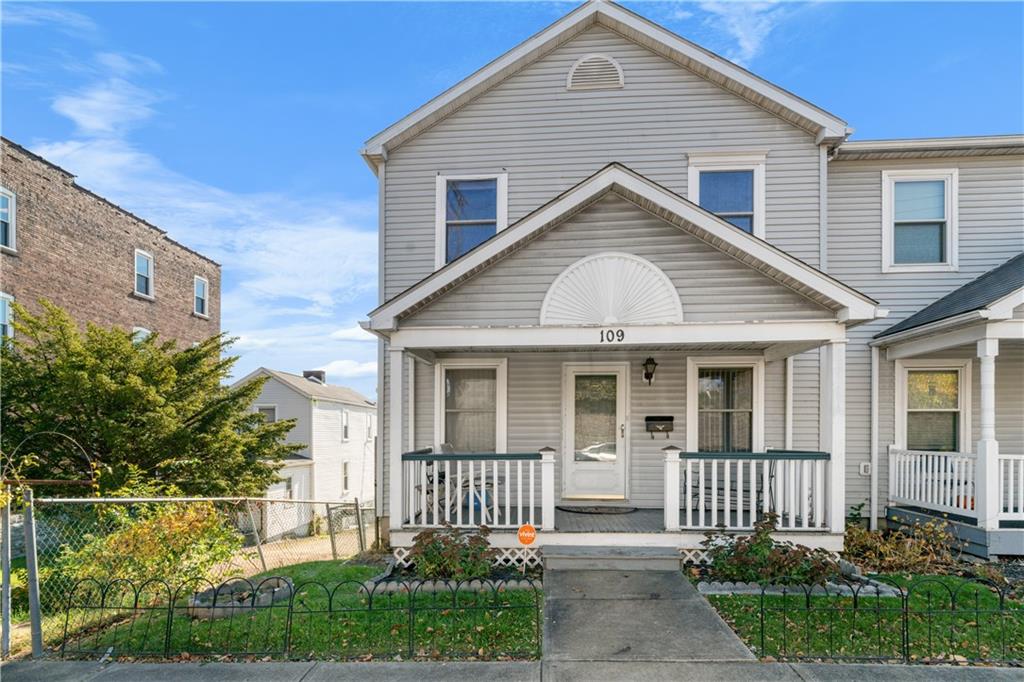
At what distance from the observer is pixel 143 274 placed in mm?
18219

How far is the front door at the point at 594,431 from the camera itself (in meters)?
8.53

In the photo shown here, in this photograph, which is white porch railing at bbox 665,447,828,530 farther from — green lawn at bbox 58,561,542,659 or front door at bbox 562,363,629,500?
green lawn at bbox 58,561,542,659

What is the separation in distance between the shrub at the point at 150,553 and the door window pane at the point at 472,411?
3.77 metres

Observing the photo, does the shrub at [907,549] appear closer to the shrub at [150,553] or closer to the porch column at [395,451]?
the porch column at [395,451]

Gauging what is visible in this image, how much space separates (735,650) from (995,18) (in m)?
10.5

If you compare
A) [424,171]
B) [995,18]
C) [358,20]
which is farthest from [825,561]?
[358,20]

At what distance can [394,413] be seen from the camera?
22.6ft

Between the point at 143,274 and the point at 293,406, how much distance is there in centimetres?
823

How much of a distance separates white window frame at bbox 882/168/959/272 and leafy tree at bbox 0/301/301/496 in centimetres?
1410

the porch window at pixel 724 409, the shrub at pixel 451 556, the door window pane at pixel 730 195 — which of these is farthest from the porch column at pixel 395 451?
the door window pane at pixel 730 195

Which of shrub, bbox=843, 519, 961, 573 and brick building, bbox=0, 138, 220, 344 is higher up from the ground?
brick building, bbox=0, 138, 220, 344

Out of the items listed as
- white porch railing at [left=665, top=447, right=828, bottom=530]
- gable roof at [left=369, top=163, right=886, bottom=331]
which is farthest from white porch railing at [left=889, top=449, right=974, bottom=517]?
gable roof at [left=369, top=163, right=886, bottom=331]

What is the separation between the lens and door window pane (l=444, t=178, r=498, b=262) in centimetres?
888

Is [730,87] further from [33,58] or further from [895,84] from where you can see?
[33,58]
